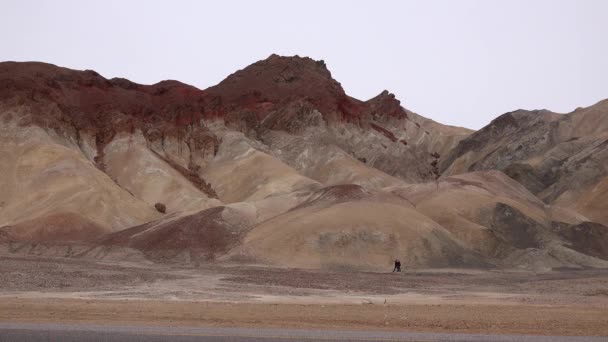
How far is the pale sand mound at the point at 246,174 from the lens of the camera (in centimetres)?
10052

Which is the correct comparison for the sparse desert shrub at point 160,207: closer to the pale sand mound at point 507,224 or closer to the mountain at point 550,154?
the pale sand mound at point 507,224

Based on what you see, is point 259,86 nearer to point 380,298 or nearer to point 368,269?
point 368,269

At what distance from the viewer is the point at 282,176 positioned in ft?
339

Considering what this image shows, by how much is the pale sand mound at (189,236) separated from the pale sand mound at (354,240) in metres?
2.30

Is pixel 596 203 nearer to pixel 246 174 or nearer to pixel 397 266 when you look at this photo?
pixel 246 174

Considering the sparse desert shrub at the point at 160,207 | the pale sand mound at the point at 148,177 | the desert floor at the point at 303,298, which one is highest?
the pale sand mound at the point at 148,177

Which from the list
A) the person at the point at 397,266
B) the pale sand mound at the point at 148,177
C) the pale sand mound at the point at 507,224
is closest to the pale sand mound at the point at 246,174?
the pale sand mound at the point at 148,177

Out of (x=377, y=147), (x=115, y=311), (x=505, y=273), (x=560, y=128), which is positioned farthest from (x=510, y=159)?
(x=115, y=311)

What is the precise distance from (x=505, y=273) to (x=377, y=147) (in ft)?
235

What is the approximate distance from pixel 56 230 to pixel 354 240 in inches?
1250

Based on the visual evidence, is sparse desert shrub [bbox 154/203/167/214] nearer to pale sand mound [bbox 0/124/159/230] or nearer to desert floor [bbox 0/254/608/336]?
pale sand mound [bbox 0/124/159/230]

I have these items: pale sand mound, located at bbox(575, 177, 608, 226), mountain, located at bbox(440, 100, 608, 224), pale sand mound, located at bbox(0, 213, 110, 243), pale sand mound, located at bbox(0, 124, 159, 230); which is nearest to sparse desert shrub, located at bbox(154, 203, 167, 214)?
pale sand mound, located at bbox(0, 124, 159, 230)

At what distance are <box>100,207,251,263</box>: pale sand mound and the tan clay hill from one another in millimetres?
203

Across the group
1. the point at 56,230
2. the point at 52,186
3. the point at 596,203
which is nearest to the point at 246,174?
the point at 52,186
